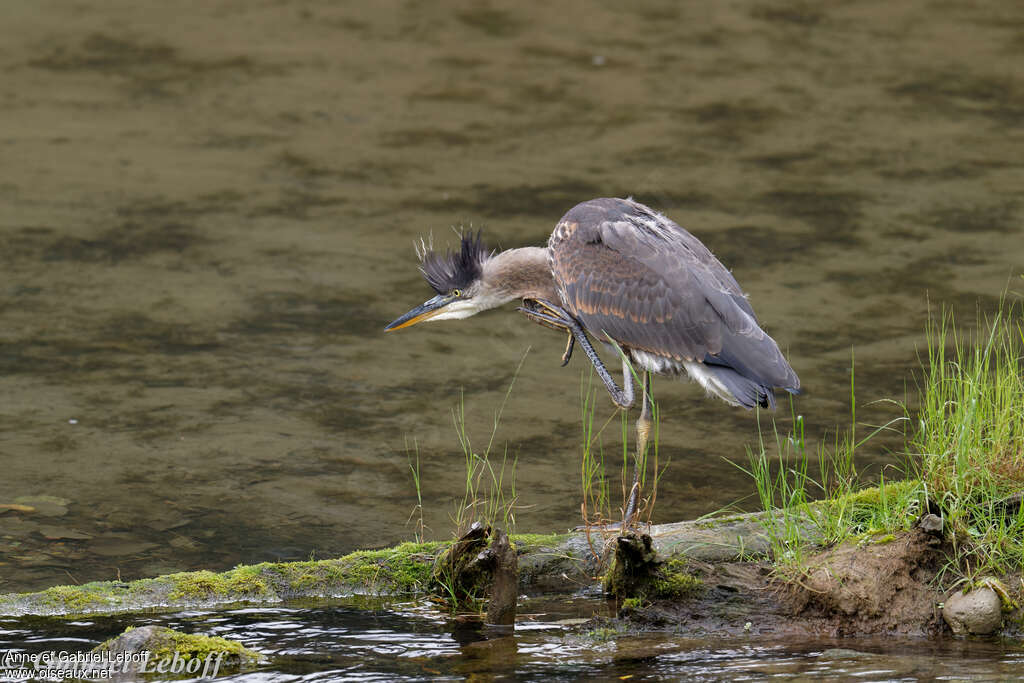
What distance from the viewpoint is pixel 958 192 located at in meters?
12.0

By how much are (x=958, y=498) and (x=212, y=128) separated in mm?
10022

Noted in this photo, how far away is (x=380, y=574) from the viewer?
570 cm

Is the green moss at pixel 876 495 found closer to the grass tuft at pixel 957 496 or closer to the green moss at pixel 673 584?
the grass tuft at pixel 957 496

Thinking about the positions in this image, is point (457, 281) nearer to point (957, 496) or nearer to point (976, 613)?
point (957, 496)

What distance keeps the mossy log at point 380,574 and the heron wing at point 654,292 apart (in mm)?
703

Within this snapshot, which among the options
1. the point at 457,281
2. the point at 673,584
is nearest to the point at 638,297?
the point at 457,281

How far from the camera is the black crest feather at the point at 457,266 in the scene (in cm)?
690

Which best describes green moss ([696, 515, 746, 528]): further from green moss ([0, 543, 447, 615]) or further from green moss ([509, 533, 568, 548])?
green moss ([0, 543, 447, 615])

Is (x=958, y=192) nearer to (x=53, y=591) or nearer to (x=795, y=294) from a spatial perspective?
(x=795, y=294)

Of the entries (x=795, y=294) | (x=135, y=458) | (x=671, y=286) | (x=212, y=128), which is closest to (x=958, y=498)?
(x=671, y=286)

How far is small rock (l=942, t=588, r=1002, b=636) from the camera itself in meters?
4.91

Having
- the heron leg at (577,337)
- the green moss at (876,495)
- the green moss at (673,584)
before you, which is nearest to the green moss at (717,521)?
the green moss at (876,495)

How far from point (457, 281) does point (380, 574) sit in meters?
1.75

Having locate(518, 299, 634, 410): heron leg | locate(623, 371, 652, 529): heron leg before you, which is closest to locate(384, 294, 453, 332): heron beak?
locate(518, 299, 634, 410): heron leg
